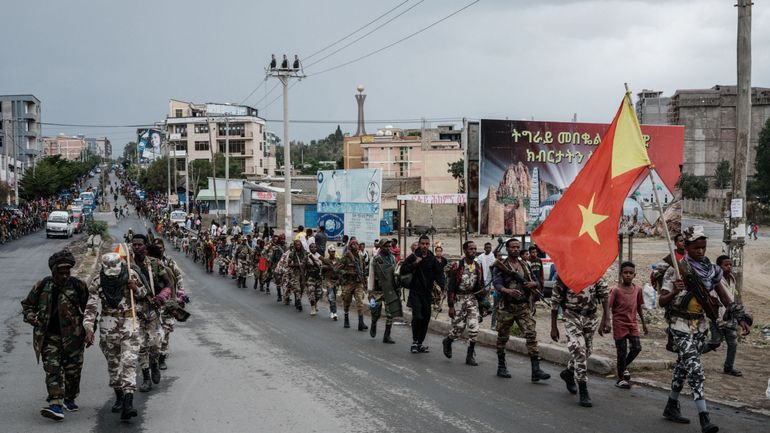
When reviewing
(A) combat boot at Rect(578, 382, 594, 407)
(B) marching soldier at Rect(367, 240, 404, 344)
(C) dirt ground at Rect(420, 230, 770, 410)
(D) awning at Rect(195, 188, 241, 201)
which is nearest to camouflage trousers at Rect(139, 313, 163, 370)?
(B) marching soldier at Rect(367, 240, 404, 344)

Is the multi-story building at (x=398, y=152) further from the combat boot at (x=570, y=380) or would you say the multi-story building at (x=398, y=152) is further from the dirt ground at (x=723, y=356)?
the combat boot at (x=570, y=380)

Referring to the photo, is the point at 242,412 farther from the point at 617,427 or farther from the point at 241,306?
the point at 241,306

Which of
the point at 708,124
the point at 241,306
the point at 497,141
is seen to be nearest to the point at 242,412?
the point at 241,306

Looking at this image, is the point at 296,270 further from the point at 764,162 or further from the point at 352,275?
the point at 764,162

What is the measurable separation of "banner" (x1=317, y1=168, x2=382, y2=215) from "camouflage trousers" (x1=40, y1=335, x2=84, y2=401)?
16155mm

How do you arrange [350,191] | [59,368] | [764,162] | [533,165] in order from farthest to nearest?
[764,162], [533,165], [350,191], [59,368]

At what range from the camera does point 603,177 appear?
29.9ft

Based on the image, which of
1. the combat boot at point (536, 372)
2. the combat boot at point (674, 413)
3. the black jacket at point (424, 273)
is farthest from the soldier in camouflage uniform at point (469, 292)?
the combat boot at point (674, 413)

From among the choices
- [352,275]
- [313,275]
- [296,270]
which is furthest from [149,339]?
[296,270]

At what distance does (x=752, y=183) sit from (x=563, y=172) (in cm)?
5885

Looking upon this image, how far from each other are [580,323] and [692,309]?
4.88 ft

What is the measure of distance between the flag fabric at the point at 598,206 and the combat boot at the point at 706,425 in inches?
73.0

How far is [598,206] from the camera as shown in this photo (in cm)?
902

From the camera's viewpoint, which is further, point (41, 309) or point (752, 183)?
point (752, 183)
